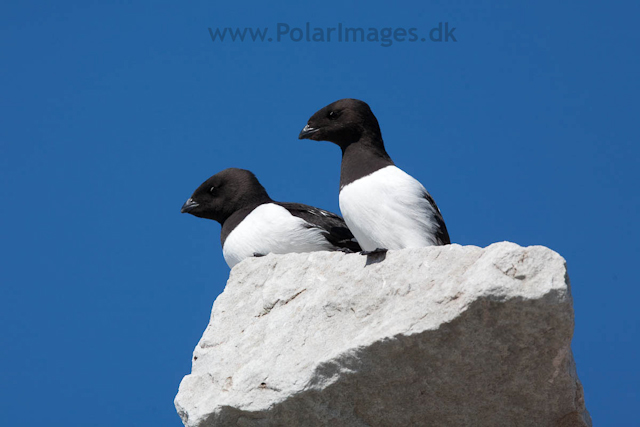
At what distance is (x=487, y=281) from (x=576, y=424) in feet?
4.68

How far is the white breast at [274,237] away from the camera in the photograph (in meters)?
6.93

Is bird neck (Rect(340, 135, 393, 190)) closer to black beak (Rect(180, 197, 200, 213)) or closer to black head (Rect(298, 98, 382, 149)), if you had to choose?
black head (Rect(298, 98, 382, 149))

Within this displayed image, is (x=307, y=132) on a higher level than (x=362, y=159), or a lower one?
higher

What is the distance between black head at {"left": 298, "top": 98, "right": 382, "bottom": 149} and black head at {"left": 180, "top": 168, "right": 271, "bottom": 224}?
1.00m

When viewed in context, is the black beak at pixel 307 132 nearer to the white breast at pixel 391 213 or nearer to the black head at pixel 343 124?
the black head at pixel 343 124

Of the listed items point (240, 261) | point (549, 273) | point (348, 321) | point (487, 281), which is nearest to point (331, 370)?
point (348, 321)

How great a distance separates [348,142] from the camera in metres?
6.73

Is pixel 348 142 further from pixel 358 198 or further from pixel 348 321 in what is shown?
pixel 348 321

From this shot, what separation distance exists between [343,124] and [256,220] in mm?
1234

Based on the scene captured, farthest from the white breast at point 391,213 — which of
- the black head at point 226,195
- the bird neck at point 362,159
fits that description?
the black head at point 226,195

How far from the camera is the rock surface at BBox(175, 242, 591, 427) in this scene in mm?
4641

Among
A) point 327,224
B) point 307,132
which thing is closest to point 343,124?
point 307,132

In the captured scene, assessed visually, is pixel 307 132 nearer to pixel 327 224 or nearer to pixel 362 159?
pixel 362 159

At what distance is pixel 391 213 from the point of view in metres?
6.00
